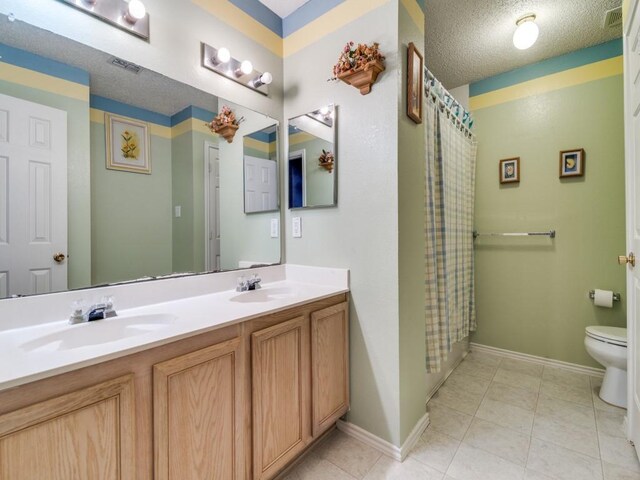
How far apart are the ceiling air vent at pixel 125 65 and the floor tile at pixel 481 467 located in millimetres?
2332

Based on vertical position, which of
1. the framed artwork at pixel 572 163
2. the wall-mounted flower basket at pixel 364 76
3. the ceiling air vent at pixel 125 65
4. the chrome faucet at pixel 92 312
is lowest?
the chrome faucet at pixel 92 312

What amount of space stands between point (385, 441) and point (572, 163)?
7.99ft

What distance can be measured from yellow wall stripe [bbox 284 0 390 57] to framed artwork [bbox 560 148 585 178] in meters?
1.89

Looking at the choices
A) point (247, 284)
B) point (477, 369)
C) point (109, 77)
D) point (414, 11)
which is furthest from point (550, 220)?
point (109, 77)

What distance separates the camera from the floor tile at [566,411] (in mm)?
1758

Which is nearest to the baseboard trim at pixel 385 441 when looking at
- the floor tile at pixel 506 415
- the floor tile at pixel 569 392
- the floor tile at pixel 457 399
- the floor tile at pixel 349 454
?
the floor tile at pixel 349 454

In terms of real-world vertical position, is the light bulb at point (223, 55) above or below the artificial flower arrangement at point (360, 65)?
above

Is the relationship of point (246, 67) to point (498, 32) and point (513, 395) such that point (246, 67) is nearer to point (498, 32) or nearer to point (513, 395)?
point (498, 32)

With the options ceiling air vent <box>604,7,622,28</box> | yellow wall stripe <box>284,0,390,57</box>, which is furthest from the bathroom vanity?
ceiling air vent <box>604,7,622,28</box>

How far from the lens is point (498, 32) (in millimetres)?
2094

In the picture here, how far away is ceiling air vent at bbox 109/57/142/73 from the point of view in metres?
1.25

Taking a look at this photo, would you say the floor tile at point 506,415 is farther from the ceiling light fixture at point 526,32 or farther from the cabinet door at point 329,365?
the ceiling light fixture at point 526,32

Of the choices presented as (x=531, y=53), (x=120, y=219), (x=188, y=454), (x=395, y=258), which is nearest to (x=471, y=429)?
(x=395, y=258)

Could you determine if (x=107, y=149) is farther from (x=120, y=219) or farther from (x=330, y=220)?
(x=330, y=220)
